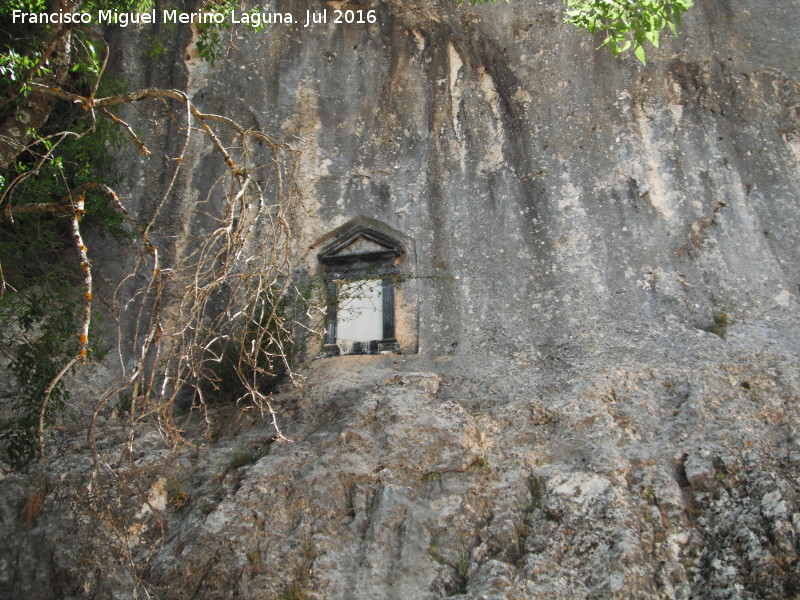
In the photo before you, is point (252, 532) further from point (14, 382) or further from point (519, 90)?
point (519, 90)

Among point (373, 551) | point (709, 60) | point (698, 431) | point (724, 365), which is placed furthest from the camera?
point (709, 60)

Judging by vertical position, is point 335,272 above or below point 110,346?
above

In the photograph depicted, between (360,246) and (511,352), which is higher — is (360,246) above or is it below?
above

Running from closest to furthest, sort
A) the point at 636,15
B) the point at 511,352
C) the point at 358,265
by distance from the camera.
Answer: the point at 636,15, the point at 511,352, the point at 358,265

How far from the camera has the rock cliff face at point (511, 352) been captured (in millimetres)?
4641

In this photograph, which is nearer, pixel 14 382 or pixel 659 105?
pixel 14 382

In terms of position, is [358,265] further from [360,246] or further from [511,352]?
[511,352]

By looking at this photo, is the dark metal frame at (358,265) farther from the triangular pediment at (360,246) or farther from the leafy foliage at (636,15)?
the leafy foliage at (636,15)

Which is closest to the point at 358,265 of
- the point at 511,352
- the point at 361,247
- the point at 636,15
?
the point at 361,247

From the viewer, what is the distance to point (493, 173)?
7.27m

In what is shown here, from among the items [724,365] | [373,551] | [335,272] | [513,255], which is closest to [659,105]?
[513,255]

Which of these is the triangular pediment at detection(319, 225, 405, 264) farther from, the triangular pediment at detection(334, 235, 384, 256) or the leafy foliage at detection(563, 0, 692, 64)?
the leafy foliage at detection(563, 0, 692, 64)

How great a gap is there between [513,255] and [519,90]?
78.3 inches

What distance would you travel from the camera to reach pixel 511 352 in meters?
6.23
